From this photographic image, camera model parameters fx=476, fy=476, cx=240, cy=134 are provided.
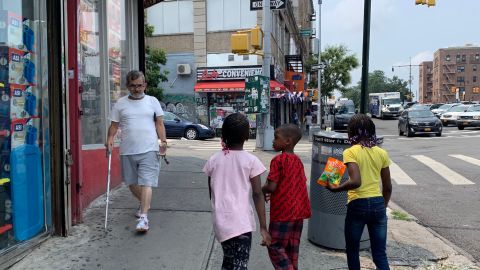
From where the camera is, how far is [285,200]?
3543mm

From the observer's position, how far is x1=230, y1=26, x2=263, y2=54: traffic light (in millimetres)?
12422

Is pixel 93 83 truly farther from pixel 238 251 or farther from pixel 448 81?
pixel 448 81

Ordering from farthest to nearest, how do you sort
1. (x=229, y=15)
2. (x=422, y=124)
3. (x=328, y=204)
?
(x=229, y=15) → (x=422, y=124) → (x=328, y=204)

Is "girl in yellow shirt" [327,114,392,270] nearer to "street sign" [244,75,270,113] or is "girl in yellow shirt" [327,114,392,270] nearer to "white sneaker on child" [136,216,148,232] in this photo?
"white sneaker on child" [136,216,148,232]

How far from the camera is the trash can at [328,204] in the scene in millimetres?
4812

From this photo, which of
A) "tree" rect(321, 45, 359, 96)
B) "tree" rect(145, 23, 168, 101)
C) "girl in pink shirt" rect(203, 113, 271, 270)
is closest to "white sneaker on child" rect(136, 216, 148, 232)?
"girl in pink shirt" rect(203, 113, 271, 270)

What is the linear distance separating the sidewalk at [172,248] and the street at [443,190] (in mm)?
619

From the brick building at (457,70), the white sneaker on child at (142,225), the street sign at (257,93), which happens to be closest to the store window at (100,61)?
the white sneaker on child at (142,225)

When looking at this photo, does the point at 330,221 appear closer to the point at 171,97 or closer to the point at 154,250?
the point at 154,250

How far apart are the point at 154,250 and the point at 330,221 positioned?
1807 mm

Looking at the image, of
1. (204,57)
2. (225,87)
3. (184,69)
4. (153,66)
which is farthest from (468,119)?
(153,66)

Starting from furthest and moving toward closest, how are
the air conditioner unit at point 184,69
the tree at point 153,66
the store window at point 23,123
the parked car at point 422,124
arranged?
the air conditioner unit at point 184,69, the tree at point 153,66, the parked car at point 422,124, the store window at point 23,123

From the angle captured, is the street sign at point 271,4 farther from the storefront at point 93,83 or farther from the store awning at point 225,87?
the store awning at point 225,87

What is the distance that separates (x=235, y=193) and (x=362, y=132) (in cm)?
123
